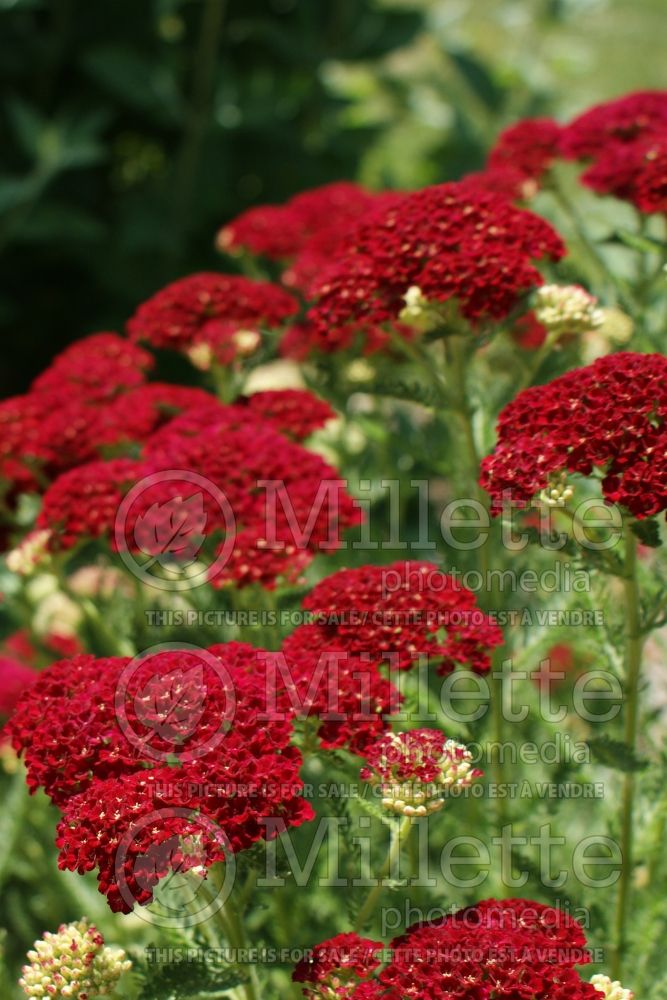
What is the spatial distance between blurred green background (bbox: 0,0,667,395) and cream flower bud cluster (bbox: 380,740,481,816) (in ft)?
16.1

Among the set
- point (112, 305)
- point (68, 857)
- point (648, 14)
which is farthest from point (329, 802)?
point (648, 14)

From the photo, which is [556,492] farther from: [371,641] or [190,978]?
[190,978]

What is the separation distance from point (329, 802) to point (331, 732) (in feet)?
0.67

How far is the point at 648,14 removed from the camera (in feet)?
43.2

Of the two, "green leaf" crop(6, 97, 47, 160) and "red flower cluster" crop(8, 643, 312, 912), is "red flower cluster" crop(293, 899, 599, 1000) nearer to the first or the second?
"red flower cluster" crop(8, 643, 312, 912)

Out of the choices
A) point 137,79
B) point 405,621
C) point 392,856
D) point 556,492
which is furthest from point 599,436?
point 137,79

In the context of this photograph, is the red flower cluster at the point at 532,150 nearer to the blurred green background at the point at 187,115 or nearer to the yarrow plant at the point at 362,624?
the yarrow plant at the point at 362,624

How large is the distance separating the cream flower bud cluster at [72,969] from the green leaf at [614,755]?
0.84 meters

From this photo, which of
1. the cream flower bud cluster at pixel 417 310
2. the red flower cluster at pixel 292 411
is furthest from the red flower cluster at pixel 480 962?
the red flower cluster at pixel 292 411

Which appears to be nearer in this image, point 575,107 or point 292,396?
point 292,396

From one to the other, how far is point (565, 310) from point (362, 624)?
783 millimetres

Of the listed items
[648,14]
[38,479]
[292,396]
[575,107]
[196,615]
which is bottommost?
[196,615]

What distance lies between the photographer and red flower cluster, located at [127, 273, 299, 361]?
2.95 meters

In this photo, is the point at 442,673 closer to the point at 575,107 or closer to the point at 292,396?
the point at 292,396
